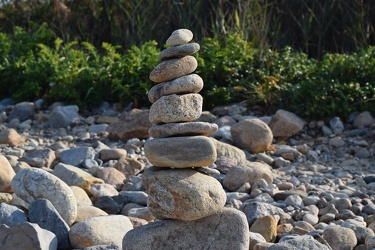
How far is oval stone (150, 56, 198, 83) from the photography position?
4.41 meters

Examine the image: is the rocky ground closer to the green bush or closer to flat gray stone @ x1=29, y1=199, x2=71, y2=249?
flat gray stone @ x1=29, y1=199, x2=71, y2=249

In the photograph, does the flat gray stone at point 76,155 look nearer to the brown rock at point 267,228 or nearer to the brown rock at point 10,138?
the brown rock at point 10,138

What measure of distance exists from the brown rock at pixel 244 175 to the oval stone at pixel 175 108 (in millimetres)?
2202

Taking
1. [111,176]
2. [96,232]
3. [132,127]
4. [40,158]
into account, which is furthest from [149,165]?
[96,232]

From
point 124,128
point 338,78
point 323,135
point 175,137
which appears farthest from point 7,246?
point 338,78

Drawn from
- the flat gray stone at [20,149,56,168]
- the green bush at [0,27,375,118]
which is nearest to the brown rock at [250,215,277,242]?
the flat gray stone at [20,149,56,168]

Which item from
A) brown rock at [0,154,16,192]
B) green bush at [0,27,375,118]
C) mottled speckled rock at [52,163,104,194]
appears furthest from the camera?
green bush at [0,27,375,118]

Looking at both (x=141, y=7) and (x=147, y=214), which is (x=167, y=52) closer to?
(x=147, y=214)

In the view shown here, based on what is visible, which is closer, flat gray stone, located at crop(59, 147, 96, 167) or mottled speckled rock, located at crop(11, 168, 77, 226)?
mottled speckled rock, located at crop(11, 168, 77, 226)

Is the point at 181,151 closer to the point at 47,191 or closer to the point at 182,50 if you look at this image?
the point at 182,50

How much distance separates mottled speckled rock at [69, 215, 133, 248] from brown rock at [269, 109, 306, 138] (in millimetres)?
3277

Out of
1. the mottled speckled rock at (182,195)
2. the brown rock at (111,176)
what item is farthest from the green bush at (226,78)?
the mottled speckled rock at (182,195)

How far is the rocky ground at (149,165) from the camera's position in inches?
202

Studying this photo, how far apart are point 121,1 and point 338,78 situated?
398 centimetres
